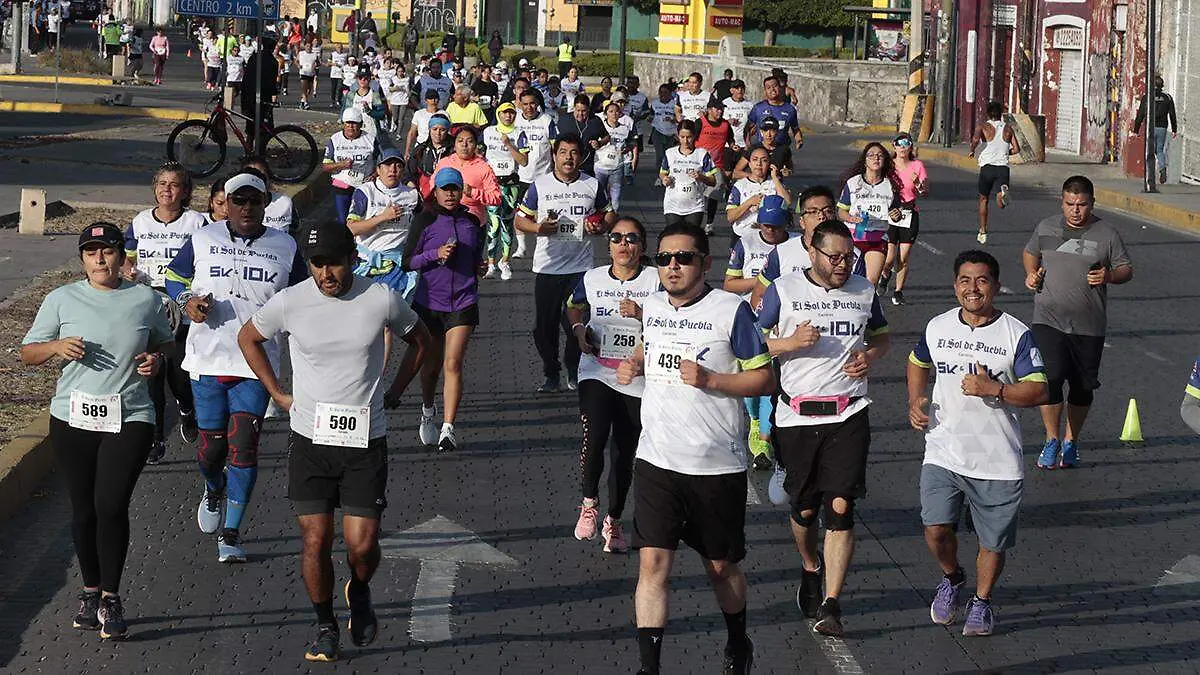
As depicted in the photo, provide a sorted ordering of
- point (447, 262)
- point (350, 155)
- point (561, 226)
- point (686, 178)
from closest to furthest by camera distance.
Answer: point (447, 262)
point (561, 226)
point (350, 155)
point (686, 178)

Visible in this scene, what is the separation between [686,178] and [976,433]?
11.7 m

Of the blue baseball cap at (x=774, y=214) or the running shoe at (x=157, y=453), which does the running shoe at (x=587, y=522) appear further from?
the running shoe at (x=157, y=453)

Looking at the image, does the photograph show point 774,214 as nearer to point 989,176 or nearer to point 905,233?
point 905,233

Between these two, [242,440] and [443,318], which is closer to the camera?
[242,440]

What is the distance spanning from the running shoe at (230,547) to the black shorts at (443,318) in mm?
3232

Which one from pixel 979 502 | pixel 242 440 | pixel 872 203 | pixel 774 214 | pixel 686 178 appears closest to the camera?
pixel 979 502

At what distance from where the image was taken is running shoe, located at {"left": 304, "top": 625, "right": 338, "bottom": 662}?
8.23 meters

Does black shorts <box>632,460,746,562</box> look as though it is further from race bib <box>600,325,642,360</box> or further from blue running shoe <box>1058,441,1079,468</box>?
blue running shoe <box>1058,441,1079,468</box>

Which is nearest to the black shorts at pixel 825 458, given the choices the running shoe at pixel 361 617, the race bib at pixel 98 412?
the running shoe at pixel 361 617

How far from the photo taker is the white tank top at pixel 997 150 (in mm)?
25625

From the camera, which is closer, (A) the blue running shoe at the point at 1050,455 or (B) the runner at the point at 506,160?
(A) the blue running shoe at the point at 1050,455

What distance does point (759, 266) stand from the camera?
41.1 ft

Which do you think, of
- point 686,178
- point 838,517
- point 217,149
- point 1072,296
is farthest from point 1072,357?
point 217,149

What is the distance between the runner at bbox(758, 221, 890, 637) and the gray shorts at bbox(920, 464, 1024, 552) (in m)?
0.33
